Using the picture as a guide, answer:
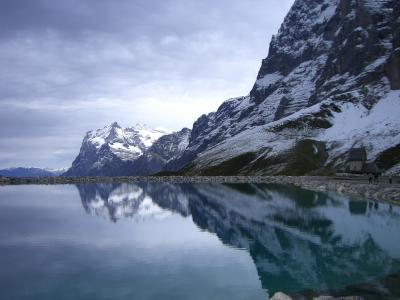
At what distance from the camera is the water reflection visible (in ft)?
104

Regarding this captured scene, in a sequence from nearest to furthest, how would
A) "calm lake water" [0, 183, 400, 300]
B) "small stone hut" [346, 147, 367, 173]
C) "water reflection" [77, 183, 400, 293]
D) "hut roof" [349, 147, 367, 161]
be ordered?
"calm lake water" [0, 183, 400, 300]
"water reflection" [77, 183, 400, 293]
"small stone hut" [346, 147, 367, 173]
"hut roof" [349, 147, 367, 161]

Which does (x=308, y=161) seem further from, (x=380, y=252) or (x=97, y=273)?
(x=97, y=273)

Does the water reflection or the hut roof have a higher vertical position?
the hut roof

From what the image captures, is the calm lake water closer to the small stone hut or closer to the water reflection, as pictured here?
the water reflection

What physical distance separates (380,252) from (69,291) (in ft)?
87.8

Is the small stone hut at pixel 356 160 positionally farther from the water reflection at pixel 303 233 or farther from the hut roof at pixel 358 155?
the water reflection at pixel 303 233

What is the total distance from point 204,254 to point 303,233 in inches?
588

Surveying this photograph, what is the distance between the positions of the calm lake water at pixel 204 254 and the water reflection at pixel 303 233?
0.35ft

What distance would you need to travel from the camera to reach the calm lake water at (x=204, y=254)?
28.4 metres

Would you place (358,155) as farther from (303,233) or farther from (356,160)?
(303,233)

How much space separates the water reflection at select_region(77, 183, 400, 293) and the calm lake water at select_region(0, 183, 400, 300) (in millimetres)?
107

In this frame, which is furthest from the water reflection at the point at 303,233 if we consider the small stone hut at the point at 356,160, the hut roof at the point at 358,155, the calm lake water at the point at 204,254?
the hut roof at the point at 358,155

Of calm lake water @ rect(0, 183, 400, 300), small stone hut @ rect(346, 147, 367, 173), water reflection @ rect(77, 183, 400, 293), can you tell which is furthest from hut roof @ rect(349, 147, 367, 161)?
calm lake water @ rect(0, 183, 400, 300)

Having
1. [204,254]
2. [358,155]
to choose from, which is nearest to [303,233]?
[204,254]
